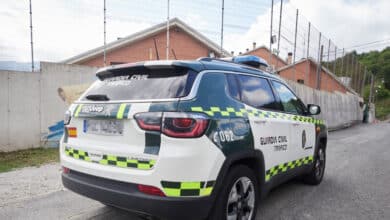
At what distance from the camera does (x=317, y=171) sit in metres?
4.78

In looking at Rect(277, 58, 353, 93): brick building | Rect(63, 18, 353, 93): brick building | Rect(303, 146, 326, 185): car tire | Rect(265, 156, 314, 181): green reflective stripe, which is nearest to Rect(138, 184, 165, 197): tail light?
Rect(265, 156, 314, 181): green reflective stripe

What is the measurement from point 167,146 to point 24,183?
11.5 feet

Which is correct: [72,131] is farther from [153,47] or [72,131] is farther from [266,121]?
[153,47]

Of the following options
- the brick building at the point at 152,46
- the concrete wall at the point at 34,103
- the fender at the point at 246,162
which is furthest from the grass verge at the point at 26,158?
the brick building at the point at 152,46

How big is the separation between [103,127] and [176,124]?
79cm

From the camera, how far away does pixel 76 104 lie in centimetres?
293

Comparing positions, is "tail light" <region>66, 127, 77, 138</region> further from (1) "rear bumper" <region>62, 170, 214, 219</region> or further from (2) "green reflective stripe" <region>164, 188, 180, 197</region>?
(2) "green reflective stripe" <region>164, 188, 180, 197</region>

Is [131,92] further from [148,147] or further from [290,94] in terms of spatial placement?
[290,94]

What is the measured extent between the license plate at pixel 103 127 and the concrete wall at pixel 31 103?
4743 mm

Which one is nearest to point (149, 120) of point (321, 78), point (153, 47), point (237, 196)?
point (237, 196)

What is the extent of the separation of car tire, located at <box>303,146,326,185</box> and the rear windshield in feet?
10.5

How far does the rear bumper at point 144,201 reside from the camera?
217cm

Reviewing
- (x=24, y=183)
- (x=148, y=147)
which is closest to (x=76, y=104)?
(x=148, y=147)

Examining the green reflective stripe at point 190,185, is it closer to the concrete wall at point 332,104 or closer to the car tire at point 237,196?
the car tire at point 237,196
